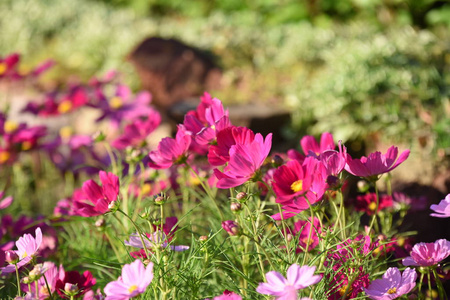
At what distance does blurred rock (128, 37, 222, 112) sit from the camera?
4.75 meters

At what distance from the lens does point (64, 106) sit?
2.60 m

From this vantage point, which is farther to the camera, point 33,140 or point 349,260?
point 33,140

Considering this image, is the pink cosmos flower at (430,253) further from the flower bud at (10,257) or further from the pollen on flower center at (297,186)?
the flower bud at (10,257)

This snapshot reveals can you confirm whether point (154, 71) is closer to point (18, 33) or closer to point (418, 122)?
point (418, 122)

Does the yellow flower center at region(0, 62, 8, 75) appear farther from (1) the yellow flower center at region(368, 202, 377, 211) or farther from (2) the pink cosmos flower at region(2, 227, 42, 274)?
(1) the yellow flower center at region(368, 202, 377, 211)

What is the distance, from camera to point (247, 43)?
523 centimetres

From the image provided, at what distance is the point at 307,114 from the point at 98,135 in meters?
2.50

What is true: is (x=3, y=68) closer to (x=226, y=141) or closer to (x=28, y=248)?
(x=28, y=248)

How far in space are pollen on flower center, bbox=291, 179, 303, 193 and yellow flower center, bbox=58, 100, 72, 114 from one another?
6.00 feet

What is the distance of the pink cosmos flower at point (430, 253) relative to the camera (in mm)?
1055

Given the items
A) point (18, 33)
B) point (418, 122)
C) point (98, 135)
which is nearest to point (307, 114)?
point (418, 122)

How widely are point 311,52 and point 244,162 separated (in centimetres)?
393

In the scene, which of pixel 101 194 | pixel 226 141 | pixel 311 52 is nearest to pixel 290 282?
pixel 226 141

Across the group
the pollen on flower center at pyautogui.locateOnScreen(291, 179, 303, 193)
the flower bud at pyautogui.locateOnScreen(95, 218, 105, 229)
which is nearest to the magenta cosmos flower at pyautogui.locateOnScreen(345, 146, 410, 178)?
the pollen on flower center at pyautogui.locateOnScreen(291, 179, 303, 193)
